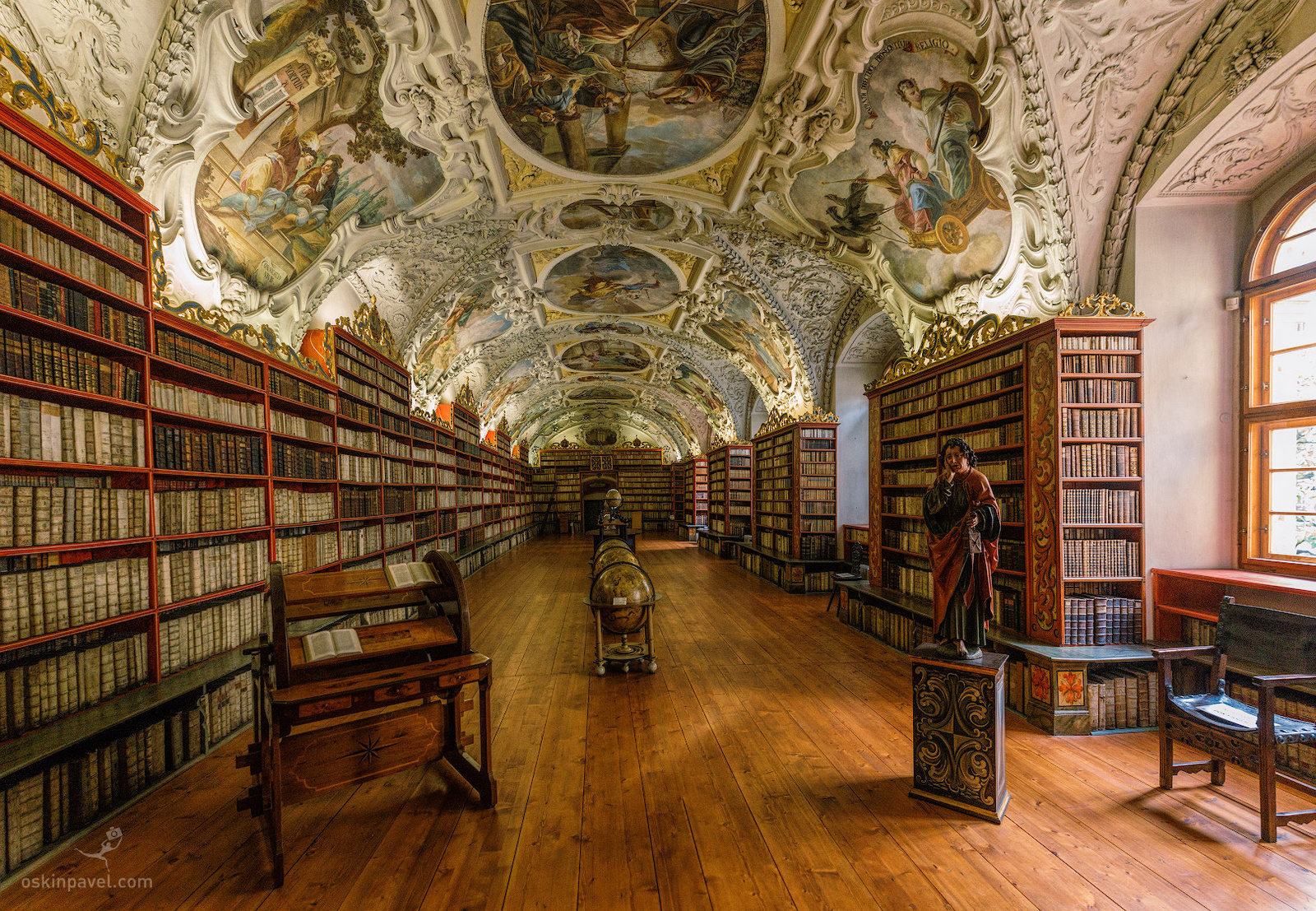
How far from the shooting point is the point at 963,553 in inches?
151

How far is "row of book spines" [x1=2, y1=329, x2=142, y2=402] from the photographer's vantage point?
131 inches

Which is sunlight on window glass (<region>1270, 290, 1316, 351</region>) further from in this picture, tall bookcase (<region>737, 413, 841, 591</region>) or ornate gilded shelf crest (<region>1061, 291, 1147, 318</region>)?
tall bookcase (<region>737, 413, 841, 591</region>)

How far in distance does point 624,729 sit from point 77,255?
521 cm

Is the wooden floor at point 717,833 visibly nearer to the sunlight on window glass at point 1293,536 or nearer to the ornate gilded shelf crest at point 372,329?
the sunlight on window glass at point 1293,536

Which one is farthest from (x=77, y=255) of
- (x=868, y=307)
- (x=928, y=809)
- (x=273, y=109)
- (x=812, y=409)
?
(x=812, y=409)

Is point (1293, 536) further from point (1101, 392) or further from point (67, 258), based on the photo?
point (67, 258)

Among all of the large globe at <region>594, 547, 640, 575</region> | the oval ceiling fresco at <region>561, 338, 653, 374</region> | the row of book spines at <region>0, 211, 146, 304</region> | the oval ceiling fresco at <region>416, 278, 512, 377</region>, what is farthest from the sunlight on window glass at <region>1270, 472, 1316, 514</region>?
the oval ceiling fresco at <region>561, 338, 653, 374</region>

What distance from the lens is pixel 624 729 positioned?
16.1 ft

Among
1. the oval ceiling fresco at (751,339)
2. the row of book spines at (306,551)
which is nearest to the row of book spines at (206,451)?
the row of book spines at (306,551)

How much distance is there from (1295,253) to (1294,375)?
3.39 feet

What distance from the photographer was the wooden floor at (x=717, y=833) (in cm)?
286

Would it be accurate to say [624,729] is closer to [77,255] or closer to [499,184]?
[77,255]

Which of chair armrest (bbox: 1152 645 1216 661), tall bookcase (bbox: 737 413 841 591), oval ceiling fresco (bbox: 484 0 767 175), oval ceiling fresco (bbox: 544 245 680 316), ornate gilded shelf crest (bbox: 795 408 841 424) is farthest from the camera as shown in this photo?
tall bookcase (bbox: 737 413 841 591)

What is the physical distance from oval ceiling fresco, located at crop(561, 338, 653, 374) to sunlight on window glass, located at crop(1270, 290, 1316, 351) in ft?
45.5
